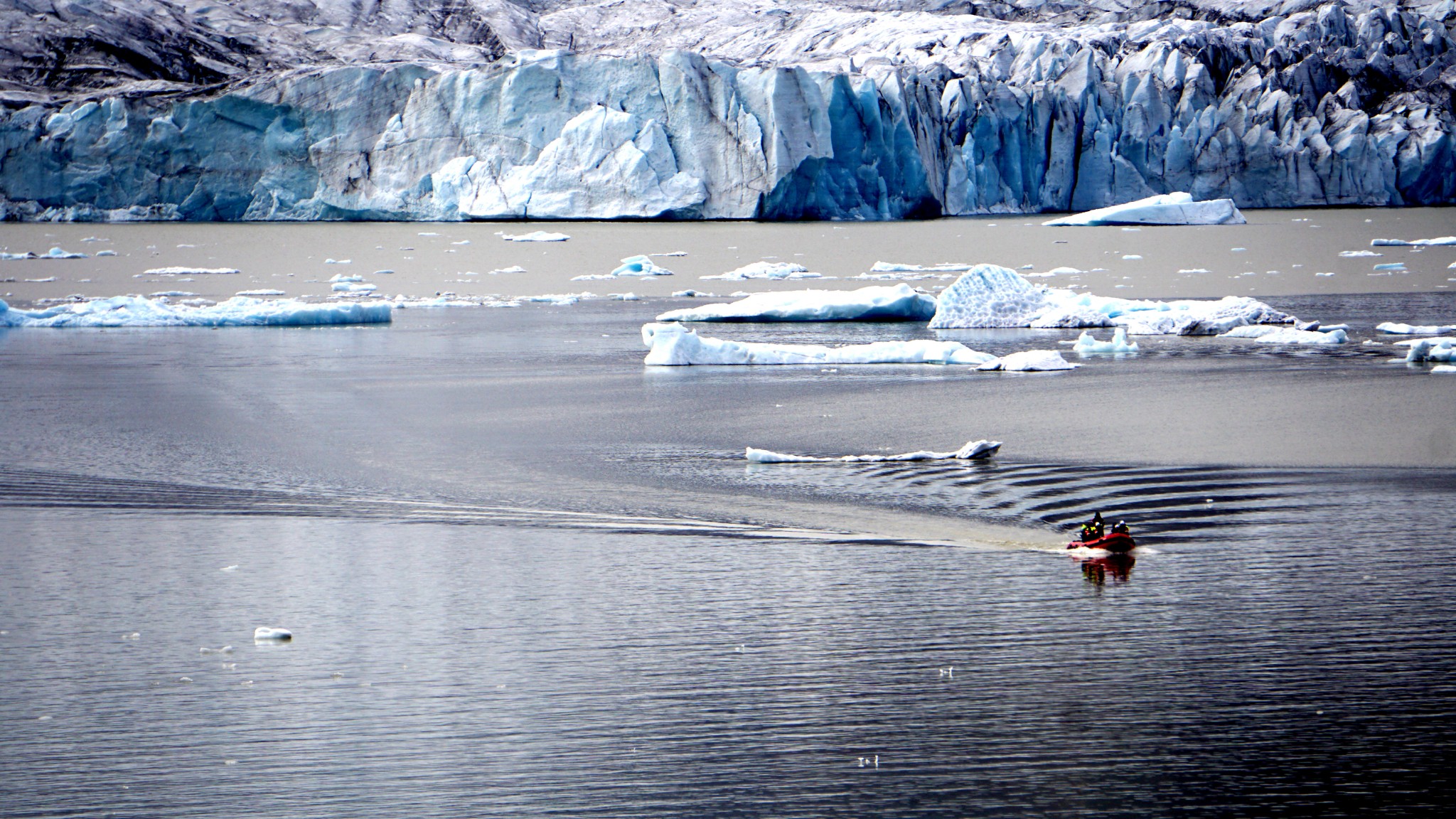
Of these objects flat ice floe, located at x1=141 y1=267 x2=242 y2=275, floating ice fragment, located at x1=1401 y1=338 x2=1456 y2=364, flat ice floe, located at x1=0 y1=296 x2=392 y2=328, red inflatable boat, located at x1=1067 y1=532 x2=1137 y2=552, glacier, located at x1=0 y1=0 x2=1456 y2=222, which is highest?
glacier, located at x1=0 y1=0 x2=1456 y2=222

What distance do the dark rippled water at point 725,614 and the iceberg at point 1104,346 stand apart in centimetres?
296

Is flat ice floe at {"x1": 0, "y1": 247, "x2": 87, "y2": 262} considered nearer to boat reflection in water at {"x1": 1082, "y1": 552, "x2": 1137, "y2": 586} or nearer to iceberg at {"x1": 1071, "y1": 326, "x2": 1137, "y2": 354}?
iceberg at {"x1": 1071, "y1": 326, "x2": 1137, "y2": 354}

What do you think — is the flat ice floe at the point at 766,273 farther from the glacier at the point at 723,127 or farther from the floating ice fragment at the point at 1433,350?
the glacier at the point at 723,127

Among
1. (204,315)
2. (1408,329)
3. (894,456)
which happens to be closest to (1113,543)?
(894,456)

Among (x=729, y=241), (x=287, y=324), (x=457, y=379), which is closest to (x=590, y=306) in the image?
(x=287, y=324)

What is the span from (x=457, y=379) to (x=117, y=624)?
6.06 metres

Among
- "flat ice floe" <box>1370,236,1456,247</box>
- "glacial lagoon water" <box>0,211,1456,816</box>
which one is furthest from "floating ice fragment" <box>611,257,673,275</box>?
"flat ice floe" <box>1370,236,1456,247</box>

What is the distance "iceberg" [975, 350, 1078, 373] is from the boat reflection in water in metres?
5.34

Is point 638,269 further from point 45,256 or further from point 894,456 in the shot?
point 894,456

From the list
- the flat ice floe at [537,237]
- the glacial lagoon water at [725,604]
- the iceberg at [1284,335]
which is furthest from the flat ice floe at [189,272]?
the iceberg at [1284,335]

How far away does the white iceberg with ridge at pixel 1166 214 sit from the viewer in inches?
1254

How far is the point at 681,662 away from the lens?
3.88 m

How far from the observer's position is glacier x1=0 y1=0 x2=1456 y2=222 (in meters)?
31.1

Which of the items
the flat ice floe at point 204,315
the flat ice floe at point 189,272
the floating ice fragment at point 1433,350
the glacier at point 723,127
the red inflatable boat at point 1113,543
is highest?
the glacier at point 723,127
